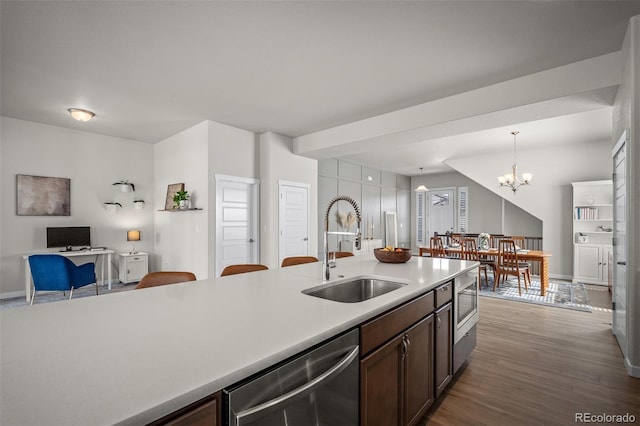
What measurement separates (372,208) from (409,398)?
7700 mm

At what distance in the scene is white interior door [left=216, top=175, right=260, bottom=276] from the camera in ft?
16.9

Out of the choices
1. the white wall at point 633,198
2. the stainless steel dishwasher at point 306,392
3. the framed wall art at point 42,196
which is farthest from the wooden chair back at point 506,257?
the framed wall art at point 42,196

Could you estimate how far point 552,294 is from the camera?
5184mm

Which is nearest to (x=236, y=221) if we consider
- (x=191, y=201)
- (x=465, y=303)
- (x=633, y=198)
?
(x=191, y=201)

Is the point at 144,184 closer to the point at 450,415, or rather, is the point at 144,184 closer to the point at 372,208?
the point at 372,208

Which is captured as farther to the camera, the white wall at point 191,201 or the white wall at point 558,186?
the white wall at point 558,186

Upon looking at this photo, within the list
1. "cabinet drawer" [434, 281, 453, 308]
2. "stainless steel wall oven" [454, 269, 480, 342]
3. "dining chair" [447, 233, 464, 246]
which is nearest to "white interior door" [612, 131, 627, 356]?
"stainless steel wall oven" [454, 269, 480, 342]

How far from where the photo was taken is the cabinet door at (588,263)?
6027 millimetres

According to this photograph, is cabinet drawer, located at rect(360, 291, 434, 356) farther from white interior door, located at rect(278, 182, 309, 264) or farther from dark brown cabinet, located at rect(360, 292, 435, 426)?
white interior door, located at rect(278, 182, 309, 264)

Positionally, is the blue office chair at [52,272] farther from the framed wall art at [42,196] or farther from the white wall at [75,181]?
the framed wall art at [42,196]

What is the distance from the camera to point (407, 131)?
4.46m

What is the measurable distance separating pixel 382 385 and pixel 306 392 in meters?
0.57

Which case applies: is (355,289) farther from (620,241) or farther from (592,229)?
(592,229)

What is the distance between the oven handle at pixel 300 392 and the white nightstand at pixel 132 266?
5793 mm
